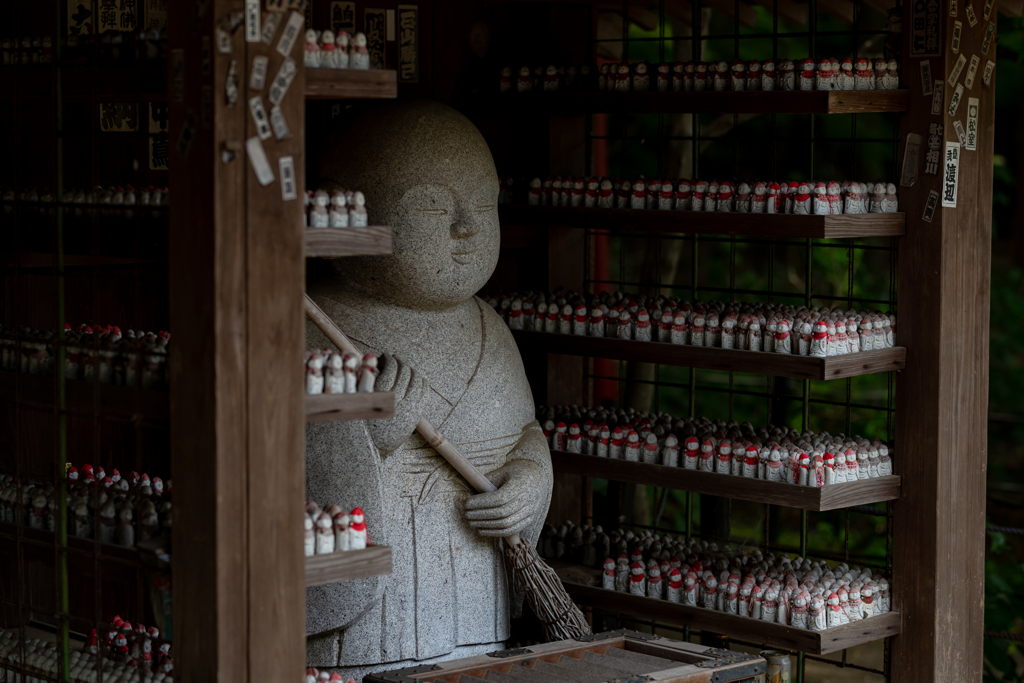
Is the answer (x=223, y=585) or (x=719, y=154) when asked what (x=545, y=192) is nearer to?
(x=223, y=585)

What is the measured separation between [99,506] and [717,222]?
2611 mm

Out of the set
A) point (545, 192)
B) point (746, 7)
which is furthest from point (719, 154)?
point (545, 192)

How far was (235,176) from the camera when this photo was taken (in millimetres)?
3754

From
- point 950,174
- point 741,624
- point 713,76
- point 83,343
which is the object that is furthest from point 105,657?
point 950,174

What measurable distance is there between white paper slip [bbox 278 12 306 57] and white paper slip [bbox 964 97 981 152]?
2852mm

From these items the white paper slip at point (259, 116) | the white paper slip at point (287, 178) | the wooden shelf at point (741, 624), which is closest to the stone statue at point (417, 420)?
the wooden shelf at point (741, 624)

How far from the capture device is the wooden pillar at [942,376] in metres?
5.49

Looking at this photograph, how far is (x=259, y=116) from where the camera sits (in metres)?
3.80

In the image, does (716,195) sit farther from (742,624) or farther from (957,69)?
(742,624)

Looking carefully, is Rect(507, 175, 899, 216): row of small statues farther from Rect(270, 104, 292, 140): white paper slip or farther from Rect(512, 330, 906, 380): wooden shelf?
Rect(270, 104, 292, 140): white paper slip

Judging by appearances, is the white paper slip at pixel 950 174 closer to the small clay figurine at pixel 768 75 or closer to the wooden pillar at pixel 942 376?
the wooden pillar at pixel 942 376

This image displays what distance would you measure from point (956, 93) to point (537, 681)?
266 cm

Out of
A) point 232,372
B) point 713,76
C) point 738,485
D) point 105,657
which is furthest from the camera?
point 713,76

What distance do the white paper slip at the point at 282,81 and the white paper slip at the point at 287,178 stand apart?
0.16m
